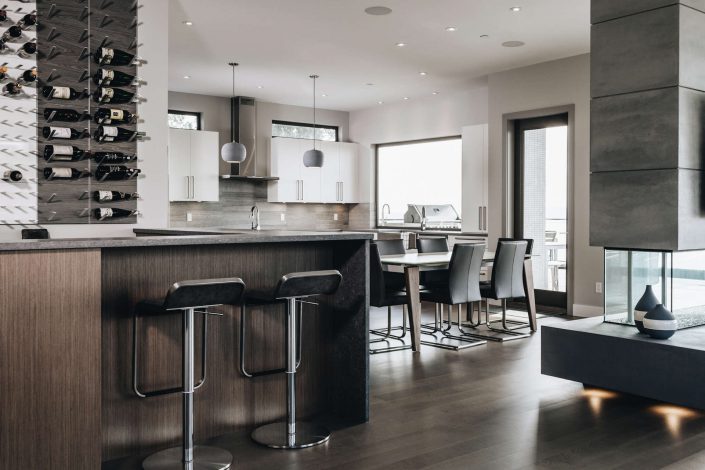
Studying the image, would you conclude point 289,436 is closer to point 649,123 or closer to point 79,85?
point 649,123

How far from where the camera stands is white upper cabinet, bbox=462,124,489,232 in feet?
27.7

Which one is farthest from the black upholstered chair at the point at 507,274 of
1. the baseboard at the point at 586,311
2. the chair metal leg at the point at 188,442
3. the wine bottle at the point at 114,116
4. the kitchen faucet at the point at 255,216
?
the chair metal leg at the point at 188,442

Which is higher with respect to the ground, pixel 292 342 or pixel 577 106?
pixel 577 106

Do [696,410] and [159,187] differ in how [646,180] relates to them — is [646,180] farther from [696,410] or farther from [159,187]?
[159,187]

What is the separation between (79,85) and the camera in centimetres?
481

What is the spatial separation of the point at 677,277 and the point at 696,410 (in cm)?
80

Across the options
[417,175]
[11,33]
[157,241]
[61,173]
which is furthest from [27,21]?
[417,175]

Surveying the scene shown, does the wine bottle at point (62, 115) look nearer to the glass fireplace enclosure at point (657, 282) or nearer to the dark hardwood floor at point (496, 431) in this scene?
the dark hardwood floor at point (496, 431)

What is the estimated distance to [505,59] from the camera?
24.4ft

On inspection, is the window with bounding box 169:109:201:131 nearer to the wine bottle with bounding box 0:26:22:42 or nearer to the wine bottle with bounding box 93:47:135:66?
the wine bottle with bounding box 93:47:135:66

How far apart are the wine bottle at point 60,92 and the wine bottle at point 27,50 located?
0.24m

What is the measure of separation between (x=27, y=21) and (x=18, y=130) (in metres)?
0.76

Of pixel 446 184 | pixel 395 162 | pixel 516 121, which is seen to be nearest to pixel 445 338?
pixel 516 121

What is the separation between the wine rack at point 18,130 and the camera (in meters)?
4.52
